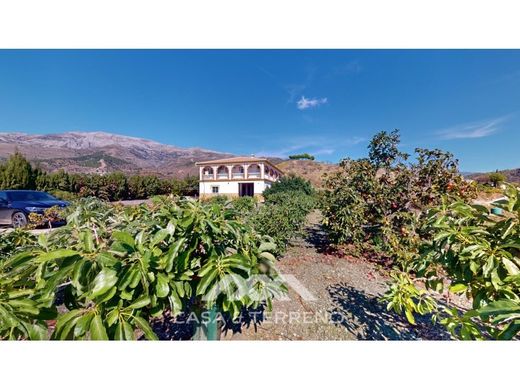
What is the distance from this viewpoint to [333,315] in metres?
2.84

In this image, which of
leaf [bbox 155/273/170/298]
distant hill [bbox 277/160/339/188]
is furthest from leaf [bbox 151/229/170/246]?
distant hill [bbox 277/160/339/188]

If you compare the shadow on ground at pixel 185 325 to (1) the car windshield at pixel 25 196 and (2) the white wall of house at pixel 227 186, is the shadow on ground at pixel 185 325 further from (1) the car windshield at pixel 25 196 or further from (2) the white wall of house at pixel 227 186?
(2) the white wall of house at pixel 227 186

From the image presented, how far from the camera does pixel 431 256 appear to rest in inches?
59.3

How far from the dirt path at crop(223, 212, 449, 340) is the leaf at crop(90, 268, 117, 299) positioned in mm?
1915

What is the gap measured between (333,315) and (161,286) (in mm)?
2635

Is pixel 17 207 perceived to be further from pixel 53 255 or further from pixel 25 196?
pixel 53 255

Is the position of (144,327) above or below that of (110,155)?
below

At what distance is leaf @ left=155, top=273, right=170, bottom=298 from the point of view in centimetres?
96

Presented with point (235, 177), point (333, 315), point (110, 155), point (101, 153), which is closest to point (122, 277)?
point (333, 315)

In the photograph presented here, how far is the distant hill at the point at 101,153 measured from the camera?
47000 millimetres

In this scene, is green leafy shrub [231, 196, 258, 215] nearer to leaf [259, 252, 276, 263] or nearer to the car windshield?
leaf [259, 252, 276, 263]

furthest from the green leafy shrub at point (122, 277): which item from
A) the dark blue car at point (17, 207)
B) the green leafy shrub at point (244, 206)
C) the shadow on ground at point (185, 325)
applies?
the dark blue car at point (17, 207)

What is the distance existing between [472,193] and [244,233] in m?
5.54

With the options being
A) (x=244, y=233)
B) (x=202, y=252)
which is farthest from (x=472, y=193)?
(x=202, y=252)
